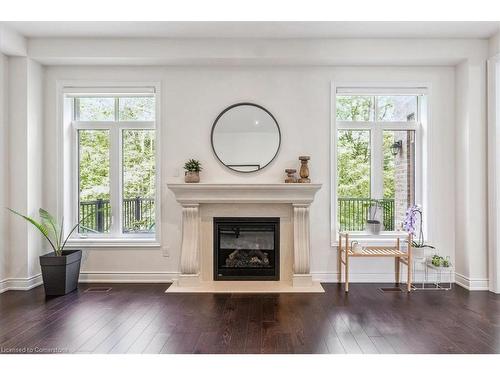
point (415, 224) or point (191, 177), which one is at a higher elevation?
point (191, 177)

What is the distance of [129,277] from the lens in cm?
402

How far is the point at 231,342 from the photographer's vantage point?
238 centimetres

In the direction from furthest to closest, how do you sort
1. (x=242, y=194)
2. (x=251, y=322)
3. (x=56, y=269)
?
(x=242, y=194), (x=56, y=269), (x=251, y=322)

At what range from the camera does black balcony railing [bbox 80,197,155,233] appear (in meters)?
4.19

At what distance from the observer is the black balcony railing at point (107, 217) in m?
4.19

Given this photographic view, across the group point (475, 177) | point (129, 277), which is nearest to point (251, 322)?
point (129, 277)

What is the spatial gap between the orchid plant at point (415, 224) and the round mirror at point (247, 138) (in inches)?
65.2

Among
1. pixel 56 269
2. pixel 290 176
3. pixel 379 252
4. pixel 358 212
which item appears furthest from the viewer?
pixel 358 212

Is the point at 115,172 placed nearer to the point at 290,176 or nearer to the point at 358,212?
the point at 290,176

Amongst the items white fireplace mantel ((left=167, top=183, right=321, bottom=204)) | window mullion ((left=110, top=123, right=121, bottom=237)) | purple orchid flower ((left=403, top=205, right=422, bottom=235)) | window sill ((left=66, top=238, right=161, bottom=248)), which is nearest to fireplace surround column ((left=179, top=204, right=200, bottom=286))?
white fireplace mantel ((left=167, top=183, right=321, bottom=204))

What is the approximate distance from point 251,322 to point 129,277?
6.33ft

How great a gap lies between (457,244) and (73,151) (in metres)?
4.80

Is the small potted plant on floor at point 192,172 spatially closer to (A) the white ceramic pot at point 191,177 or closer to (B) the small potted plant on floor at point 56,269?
(A) the white ceramic pot at point 191,177
